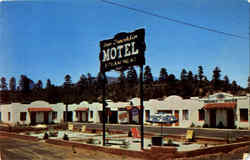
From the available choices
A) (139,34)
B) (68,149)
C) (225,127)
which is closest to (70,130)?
(68,149)

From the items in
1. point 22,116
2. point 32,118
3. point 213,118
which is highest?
point 213,118

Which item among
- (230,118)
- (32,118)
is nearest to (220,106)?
(230,118)

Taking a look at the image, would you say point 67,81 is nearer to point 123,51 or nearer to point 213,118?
point 213,118

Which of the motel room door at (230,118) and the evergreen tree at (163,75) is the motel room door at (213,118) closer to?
the motel room door at (230,118)

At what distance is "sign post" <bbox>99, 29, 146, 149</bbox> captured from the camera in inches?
609

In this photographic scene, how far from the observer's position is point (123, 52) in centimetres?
1670

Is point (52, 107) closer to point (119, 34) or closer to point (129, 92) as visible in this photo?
point (119, 34)

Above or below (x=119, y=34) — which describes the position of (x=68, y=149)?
below

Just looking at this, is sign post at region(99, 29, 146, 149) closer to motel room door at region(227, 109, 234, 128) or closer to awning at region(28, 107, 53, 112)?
motel room door at region(227, 109, 234, 128)

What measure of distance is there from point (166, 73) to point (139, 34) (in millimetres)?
77691

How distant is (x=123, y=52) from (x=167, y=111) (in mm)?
21090

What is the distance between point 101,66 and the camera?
18328 millimetres

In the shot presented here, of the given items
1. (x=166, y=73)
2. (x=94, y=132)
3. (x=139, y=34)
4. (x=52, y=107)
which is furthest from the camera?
(x=166, y=73)

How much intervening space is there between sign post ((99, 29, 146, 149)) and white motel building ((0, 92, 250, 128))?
355 centimetres
